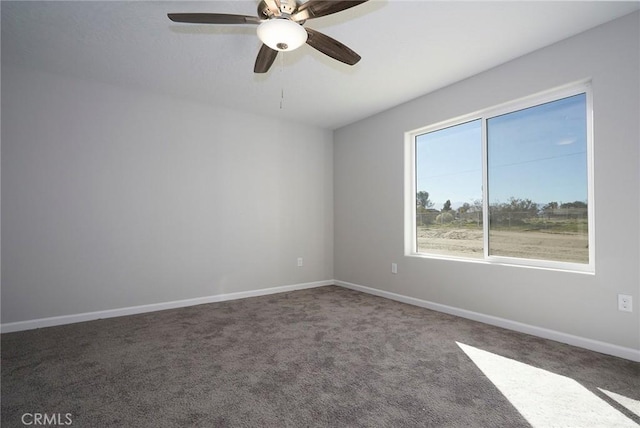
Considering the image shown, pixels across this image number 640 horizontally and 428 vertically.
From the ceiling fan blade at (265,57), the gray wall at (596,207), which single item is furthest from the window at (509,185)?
the ceiling fan blade at (265,57)

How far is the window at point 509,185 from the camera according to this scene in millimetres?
2652

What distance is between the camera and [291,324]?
3.09 metres

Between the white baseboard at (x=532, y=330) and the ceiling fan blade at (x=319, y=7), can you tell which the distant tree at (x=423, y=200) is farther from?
the ceiling fan blade at (x=319, y=7)

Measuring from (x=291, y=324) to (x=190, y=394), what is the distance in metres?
1.34

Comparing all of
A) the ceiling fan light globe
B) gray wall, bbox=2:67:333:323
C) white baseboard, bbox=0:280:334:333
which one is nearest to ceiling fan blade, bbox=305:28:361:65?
the ceiling fan light globe

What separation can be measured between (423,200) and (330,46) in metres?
2.44

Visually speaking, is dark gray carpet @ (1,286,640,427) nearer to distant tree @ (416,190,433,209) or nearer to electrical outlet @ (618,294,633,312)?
electrical outlet @ (618,294,633,312)

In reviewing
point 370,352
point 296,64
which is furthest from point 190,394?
point 296,64

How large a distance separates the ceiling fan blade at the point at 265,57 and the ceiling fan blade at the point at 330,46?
11.7 inches

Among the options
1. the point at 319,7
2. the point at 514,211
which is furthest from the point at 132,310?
the point at 514,211

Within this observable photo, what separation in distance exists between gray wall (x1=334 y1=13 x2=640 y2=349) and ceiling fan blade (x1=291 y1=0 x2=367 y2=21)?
2049 millimetres

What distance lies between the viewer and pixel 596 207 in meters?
2.42

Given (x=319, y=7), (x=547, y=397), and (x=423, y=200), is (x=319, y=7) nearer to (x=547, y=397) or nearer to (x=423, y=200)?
(x=547, y=397)

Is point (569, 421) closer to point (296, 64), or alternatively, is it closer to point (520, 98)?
point (520, 98)
